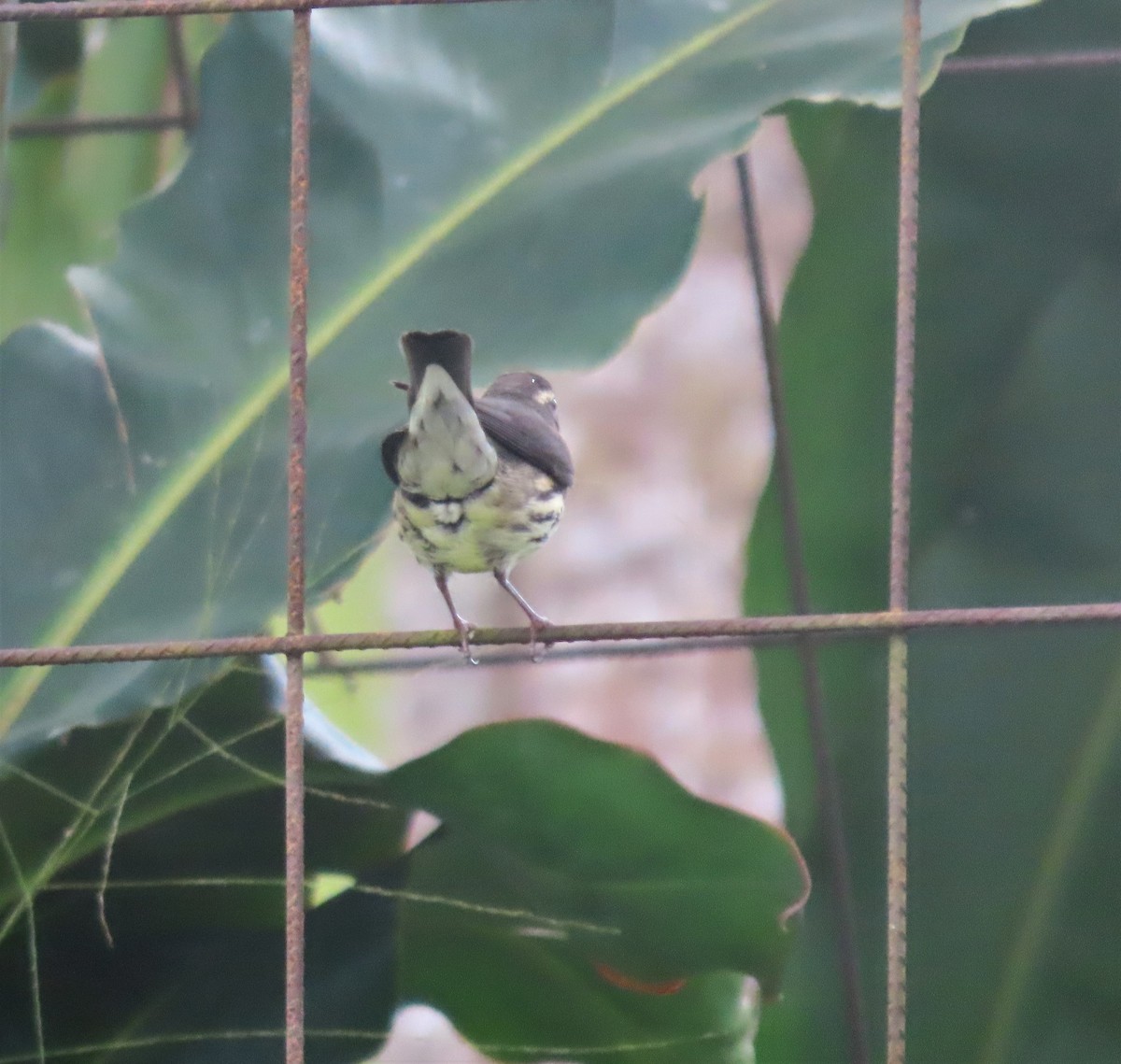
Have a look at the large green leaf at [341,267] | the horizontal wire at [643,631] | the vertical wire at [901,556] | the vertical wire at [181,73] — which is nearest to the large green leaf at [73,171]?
the vertical wire at [181,73]

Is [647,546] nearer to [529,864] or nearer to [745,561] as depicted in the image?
[745,561]

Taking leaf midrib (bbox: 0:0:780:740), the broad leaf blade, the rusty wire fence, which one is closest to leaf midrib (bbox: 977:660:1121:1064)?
the broad leaf blade

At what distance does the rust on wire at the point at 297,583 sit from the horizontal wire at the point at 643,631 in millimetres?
28

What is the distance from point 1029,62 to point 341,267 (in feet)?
1.82

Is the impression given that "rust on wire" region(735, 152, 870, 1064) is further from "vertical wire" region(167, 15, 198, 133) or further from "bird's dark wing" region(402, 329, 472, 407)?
"vertical wire" region(167, 15, 198, 133)

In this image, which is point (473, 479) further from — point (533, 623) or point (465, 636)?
point (465, 636)

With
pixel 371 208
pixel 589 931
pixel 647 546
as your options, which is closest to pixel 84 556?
pixel 371 208

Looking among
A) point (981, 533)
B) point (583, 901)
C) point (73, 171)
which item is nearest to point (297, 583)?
point (583, 901)

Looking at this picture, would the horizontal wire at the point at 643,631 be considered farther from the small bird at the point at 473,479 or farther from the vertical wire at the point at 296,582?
the small bird at the point at 473,479

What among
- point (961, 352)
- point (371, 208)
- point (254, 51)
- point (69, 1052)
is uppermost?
point (254, 51)

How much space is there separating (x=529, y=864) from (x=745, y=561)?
41cm

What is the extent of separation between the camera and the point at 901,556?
947 millimetres

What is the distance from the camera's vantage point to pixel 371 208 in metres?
1.42

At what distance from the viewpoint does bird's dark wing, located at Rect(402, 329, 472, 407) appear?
1013mm
